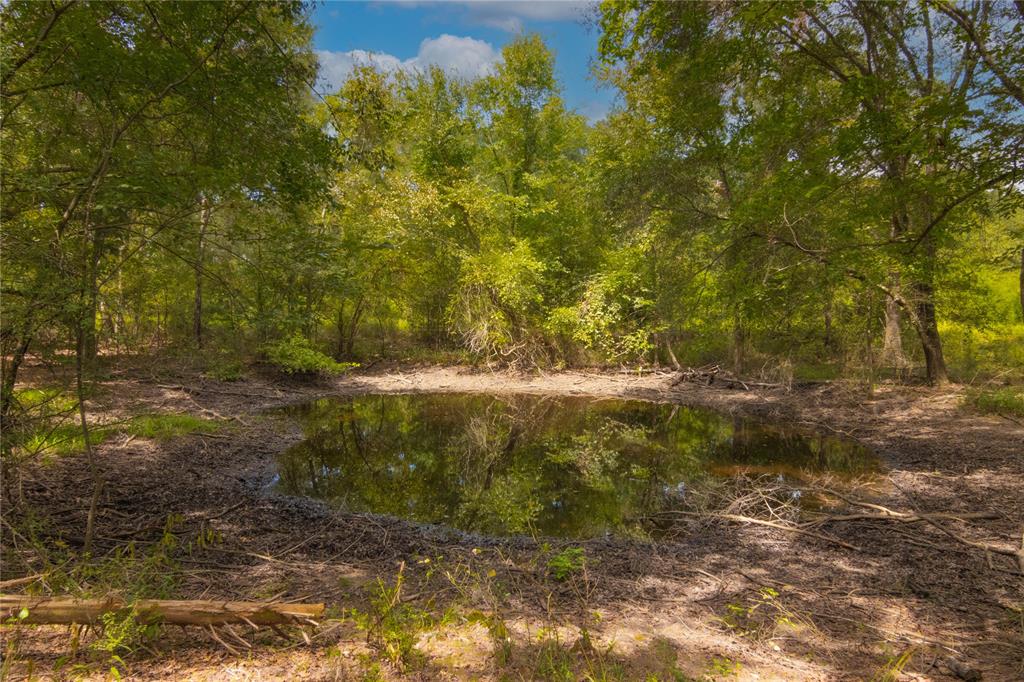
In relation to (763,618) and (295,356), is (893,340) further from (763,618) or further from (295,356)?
(295,356)

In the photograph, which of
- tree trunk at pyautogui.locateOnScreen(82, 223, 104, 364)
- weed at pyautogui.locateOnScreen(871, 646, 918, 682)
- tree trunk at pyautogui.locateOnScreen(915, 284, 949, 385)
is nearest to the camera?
weed at pyautogui.locateOnScreen(871, 646, 918, 682)

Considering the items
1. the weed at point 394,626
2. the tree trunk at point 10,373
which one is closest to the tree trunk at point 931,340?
the weed at point 394,626

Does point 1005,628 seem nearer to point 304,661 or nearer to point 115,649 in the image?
point 304,661

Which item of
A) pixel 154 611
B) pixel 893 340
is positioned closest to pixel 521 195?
pixel 893 340

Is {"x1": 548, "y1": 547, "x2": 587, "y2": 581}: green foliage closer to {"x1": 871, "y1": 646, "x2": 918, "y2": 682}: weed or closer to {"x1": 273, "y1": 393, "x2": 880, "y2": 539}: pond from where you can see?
{"x1": 273, "y1": 393, "x2": 880, "y2": 539}: pond

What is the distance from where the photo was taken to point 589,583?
442 cm

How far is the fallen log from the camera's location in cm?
275

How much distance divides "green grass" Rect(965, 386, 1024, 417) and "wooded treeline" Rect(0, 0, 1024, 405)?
190 centimetres

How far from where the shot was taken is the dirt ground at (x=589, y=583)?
119 inches

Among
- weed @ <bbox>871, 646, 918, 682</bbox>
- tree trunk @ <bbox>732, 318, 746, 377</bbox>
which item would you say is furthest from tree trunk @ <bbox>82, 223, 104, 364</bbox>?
tree trunk @ <bbox>732, 318, 746, 377</bbox>

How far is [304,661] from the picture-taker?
2.94 metres

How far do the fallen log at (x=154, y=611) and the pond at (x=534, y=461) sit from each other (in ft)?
10.7

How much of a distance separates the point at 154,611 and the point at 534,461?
6.96 meters

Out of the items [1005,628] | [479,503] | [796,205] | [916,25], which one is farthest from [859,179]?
[479,503]
